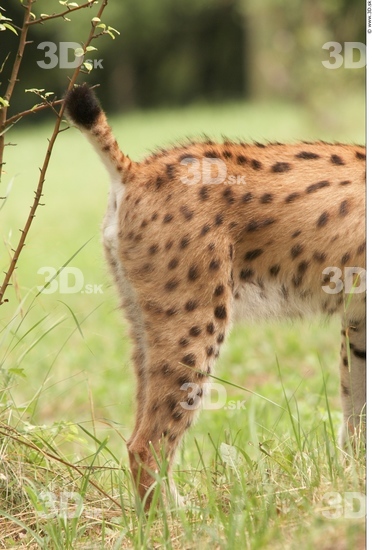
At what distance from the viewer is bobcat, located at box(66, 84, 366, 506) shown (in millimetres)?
4230

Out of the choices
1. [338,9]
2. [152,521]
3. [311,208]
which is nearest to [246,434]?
[311,208]

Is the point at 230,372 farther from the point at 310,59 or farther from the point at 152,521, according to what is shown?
the point at 310,59

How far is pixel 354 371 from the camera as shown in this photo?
4.84 metres

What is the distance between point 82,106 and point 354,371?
1866 mm

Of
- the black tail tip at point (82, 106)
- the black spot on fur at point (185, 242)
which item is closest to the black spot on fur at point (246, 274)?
the black spot on fur at point (185, 242)

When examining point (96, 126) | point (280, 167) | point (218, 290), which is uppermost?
point (96, 126)

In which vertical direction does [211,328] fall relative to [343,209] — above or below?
below

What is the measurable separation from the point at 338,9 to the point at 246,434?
56.1 ft

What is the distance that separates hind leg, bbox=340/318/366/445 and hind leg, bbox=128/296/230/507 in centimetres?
78

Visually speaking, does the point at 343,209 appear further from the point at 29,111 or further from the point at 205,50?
the point at 205,50

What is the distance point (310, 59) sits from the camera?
1900cm

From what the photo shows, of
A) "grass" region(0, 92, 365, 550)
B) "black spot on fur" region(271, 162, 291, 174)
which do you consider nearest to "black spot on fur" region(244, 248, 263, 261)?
"black spot on fur" region(271, 162, 291, 174)

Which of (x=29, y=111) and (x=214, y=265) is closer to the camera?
(x=29, y=111)

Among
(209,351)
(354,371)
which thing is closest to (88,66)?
(209,351)
